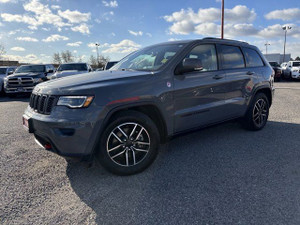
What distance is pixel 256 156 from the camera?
3.54 meters

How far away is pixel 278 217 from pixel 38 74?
40.6ft

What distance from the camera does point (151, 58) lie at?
149 inches

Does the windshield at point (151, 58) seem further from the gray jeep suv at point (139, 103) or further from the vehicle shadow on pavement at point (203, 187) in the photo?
the vehicle shadow on pavement at point (203, 187)

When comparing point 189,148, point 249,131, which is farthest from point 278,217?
point 249,131

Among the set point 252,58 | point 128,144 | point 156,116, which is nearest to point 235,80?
point 252,58

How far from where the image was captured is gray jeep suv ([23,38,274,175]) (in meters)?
2.59

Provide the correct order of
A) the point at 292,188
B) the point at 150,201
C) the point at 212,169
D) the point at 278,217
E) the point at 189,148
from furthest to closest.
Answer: the point at 189,148 → the point at 212,169 → the point at 292,188 → the point at 150,201 → the point at 278,217

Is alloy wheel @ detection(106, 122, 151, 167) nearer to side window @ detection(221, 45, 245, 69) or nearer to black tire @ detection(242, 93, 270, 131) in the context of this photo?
side window @ detection(221, 45, 245, 69)

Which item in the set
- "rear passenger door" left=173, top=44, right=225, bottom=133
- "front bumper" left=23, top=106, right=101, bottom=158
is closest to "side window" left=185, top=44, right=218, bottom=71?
"rear passenger door" left=173, top=44, right=225, bottom=133

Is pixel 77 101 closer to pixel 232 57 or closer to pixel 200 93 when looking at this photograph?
pixel 200 93

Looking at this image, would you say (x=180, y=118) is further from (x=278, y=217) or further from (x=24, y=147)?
(x=24, y=147)

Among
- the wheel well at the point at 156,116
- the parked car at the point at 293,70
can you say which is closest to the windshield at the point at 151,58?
the wheel well at the point at 156,116

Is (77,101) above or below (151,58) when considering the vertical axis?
below

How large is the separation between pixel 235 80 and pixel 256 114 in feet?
3.57
